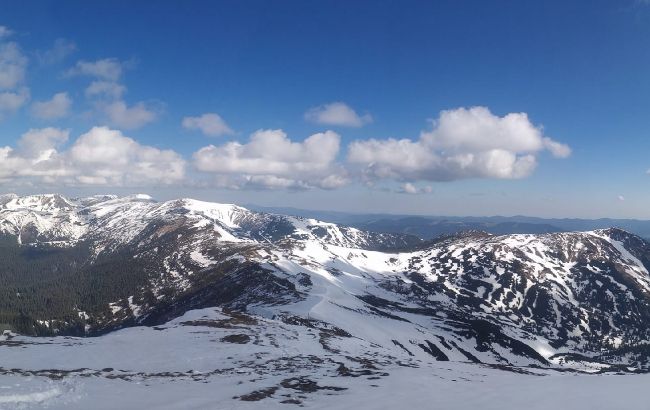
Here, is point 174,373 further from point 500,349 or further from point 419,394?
point 500,349

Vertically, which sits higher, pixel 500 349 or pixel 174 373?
pixel 174 373

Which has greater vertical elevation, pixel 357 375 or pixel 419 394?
pixel 419 394

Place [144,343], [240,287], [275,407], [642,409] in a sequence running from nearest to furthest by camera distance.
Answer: [642,409] → [275,407] → [144,343] → [240,287]

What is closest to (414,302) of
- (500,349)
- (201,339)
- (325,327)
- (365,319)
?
(500,349)

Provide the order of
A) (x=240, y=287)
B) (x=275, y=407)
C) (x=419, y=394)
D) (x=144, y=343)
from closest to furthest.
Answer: (x=275, y=407) → (x=419, y=394) → (x=144, y=343) → (x=240, y=287)

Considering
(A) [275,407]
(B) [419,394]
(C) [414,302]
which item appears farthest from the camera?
(C) [414,302]

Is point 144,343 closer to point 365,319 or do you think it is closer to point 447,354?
point 365,319

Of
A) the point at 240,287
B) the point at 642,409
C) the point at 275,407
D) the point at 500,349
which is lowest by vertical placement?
the point at 500,349

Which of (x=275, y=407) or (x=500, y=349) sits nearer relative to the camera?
(x=275, y=407)

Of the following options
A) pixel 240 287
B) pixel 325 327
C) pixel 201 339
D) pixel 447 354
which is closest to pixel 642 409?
pixel 201 339
